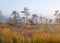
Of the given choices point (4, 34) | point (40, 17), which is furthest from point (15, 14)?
point (4, 34)

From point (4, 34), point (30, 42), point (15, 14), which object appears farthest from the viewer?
point (15, 14)

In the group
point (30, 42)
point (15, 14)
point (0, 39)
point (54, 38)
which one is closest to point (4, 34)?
point (0, 39)

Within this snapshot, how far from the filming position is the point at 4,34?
11.9m

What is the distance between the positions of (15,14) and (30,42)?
74.1 ft

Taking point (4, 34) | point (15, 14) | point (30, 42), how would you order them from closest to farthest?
1. point (30, 42)
2. point (4, 34)
3. point (15, 14)

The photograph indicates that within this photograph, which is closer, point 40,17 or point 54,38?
point 54,38

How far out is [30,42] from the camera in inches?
428

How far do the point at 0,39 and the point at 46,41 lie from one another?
2.51 m

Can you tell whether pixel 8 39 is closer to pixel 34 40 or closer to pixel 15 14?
pixel 34 40

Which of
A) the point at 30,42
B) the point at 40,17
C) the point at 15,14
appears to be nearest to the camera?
the point at 30,42

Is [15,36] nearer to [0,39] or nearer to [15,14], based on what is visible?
[0,39]

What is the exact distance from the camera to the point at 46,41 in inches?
430

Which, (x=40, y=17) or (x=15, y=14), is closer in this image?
(x=15, y=14)

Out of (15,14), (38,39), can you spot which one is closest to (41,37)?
(38,39)
